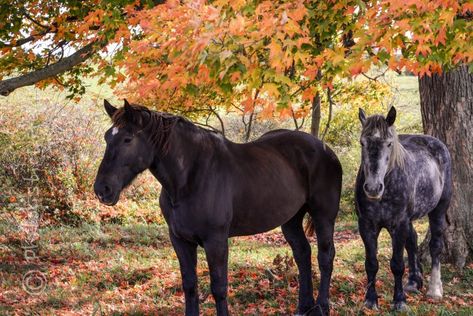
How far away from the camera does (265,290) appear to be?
6742 millimetres

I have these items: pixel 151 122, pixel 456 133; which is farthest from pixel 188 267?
pixel 456 133

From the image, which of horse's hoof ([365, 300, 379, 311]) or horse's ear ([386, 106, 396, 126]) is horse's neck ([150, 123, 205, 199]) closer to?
horse's ear ([386, 106, 396, 126])

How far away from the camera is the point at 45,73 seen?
307 inches

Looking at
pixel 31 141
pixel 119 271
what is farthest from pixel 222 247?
pixel 31 141

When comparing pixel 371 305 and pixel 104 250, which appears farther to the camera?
pixel 104 250

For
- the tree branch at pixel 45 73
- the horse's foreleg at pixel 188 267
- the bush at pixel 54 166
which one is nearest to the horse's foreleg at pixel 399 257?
the horse's foreleg at pixel 188 267

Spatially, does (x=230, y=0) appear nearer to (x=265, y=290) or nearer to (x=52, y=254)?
(x=265, y=290)

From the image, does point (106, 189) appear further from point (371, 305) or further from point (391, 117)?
point (371, 305)

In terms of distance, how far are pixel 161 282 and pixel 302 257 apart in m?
2.18

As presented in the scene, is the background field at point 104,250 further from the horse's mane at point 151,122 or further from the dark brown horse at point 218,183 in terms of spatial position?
the horse's mane at point 151,122

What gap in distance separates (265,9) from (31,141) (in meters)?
9.45

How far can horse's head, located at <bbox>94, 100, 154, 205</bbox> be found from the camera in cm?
457

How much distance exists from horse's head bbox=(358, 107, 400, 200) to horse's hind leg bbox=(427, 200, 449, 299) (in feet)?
6.39

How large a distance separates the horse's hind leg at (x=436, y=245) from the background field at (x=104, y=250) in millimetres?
158
